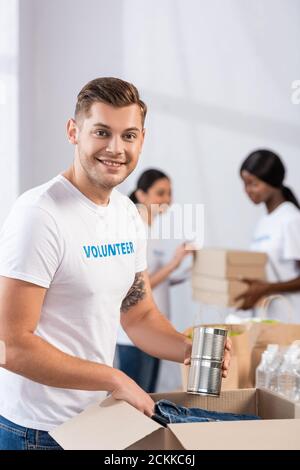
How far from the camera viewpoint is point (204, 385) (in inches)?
57.2

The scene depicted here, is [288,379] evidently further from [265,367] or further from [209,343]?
[209,343]

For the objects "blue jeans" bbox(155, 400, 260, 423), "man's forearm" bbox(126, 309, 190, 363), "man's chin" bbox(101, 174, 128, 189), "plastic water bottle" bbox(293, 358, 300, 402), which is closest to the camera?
"blue jeans" bbox(155, 400, 260, 423)

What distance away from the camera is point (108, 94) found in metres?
1.54

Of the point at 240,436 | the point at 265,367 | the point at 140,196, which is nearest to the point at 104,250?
the point at 240,436

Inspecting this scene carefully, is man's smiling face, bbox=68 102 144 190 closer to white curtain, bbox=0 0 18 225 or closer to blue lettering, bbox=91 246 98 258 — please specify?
blue lettering, bbox=91 246 98 258

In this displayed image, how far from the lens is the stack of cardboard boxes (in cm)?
344

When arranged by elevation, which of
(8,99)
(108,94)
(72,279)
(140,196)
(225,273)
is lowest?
(72,279)

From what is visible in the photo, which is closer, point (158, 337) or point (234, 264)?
point (158, 337)

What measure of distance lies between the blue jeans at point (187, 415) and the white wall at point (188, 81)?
3.07 meters

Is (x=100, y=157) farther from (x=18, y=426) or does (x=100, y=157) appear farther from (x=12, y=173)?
(x=12, y=173)

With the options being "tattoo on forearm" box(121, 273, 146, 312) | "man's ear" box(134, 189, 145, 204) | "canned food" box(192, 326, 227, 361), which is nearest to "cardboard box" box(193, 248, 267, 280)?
"man's ear" box(134, 189, 145, 204)

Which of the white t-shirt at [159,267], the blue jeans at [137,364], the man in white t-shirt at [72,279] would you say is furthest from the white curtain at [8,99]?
the man in white t-shirt at [72,279]

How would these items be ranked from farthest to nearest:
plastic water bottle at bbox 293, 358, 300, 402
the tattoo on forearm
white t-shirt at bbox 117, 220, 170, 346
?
white t-shirt at bbox 117, 220, 170, 346 < plastic water bottle at bbox 293, 358, 300, 402 < the tattoo on forearm

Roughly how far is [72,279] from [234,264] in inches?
80.2
